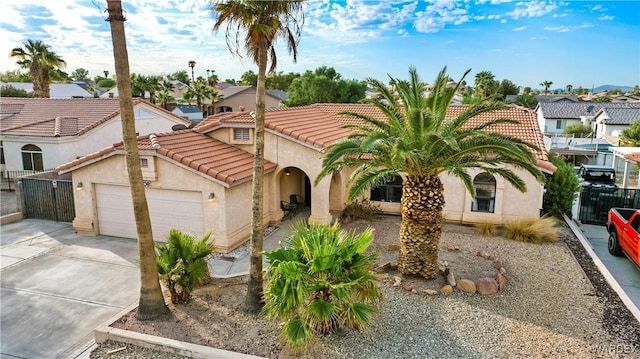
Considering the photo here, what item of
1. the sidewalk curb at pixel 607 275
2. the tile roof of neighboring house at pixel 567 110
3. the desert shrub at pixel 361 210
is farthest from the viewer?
the tile roof of neighboring house at pixel 567 110

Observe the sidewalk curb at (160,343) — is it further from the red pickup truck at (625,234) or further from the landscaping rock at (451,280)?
the red pickup truck at (625,234)

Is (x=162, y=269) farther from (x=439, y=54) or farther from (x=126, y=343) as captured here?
(x=439, y=54)

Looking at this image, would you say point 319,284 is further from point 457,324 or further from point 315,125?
point 315,125

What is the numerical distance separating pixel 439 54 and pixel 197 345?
→ 1800cm

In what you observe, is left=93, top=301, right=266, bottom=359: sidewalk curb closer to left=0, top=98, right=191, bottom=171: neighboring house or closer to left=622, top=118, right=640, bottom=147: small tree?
left=0, top=98, right=191, bottom=171: neighboring house

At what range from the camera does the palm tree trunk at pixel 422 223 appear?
11.3 metres

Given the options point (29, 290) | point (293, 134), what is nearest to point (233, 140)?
point (293, 134)

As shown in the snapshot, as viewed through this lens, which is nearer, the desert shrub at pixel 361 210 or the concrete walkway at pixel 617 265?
the concrete walkway at pixel 617 265

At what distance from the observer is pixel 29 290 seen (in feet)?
37.9

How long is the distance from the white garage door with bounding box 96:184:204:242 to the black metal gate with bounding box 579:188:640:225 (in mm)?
16940

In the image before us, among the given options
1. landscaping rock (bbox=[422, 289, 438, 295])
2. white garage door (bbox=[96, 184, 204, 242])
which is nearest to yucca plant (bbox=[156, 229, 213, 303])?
white garage door (bbox=[96, 184, 204, 242])

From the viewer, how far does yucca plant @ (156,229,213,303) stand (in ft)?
33.4

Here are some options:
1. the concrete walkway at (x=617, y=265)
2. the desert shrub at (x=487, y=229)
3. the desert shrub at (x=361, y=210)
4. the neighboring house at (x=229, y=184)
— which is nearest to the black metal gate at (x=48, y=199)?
the neighboring house at (x=229, y=184)

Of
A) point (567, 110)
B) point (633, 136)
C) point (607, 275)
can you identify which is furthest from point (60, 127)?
point (567, 110)
